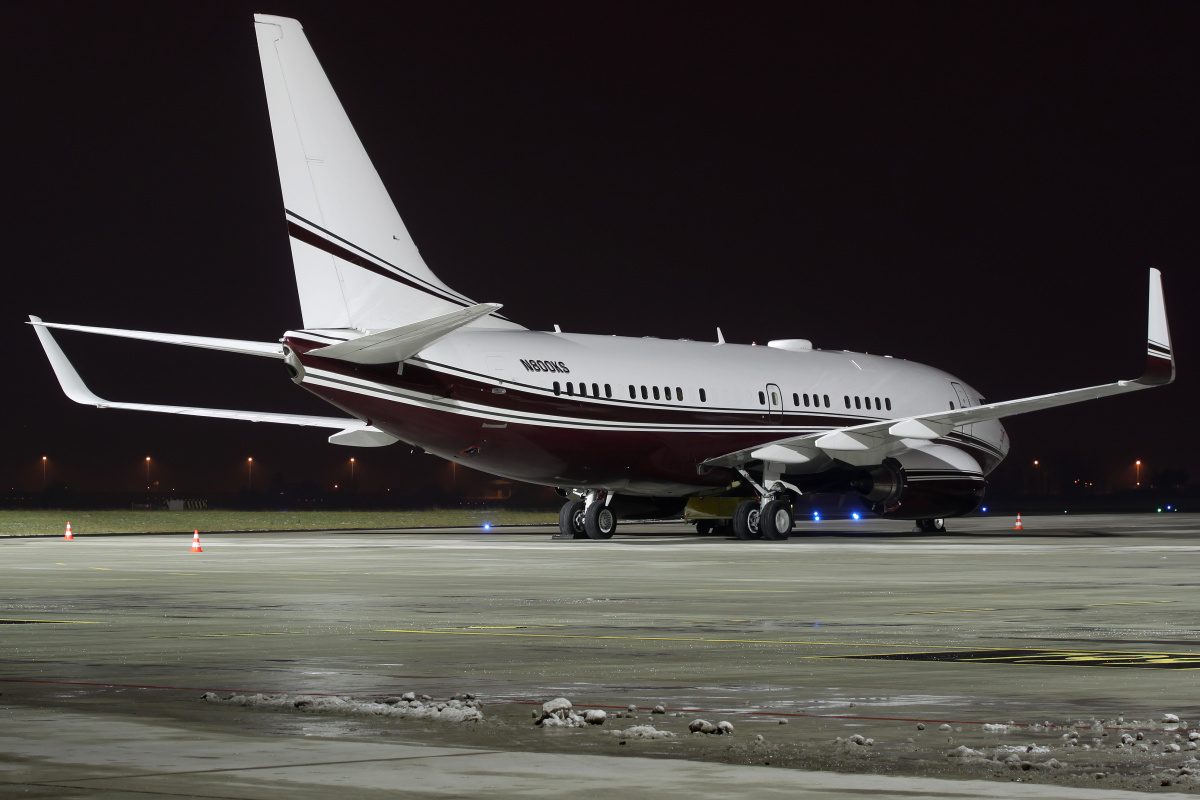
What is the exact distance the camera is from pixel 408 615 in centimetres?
1723

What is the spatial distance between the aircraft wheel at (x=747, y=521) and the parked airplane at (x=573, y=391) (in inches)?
2.4

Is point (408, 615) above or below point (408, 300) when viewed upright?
below

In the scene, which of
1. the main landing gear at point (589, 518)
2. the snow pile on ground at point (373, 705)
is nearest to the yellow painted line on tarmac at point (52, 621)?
the snow pile on ground at point (373, 705)

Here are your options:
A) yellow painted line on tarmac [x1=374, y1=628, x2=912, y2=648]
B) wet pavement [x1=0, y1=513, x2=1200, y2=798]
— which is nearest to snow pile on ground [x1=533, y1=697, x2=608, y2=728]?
wet pavement [x1=0, y1=513, x2=1200, y2=798]

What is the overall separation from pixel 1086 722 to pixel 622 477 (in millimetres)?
30908

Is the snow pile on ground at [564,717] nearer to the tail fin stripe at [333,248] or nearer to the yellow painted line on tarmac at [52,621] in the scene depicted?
the yellow painted line on tarmac at [52,621]

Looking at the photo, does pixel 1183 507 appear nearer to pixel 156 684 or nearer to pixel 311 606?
pixel 311 606

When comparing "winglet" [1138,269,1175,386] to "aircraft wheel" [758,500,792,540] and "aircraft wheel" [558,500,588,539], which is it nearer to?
"aircraft wheel" [758,500,792,540]

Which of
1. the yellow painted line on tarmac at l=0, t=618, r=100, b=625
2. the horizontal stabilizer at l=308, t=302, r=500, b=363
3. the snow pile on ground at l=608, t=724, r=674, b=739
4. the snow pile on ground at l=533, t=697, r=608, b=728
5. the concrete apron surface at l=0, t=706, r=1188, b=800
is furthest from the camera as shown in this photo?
the horizontal stabilizer at l=308, t=302, r=500, b=363

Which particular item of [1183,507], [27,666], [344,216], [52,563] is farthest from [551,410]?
[1183,507]

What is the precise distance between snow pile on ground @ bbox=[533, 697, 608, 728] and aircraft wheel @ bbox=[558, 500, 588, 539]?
32576mm

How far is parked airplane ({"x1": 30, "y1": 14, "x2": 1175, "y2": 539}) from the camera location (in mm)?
34250

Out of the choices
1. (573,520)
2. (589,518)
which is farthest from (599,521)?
(573,520)

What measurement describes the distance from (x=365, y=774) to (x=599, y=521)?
34394mm
